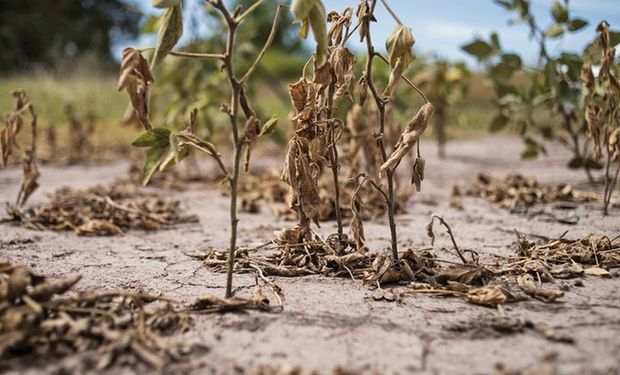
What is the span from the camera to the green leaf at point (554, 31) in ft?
8.71

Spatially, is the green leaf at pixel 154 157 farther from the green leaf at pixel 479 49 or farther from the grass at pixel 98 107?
the grass at pixel 98 107

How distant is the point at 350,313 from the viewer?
1.27 meters

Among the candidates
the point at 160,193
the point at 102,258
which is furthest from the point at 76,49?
the point at 102,258

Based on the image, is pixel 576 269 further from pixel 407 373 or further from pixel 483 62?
pixel 483 62

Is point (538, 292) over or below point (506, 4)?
below

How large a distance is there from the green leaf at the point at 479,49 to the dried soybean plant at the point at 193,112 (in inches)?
62.5

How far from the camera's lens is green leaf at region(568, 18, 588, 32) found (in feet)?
8.32

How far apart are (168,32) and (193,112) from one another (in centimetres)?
20

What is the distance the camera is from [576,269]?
1.50 meters

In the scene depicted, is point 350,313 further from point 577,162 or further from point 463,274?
point 577,162

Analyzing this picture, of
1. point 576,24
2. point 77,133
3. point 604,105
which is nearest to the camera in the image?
point 604,105

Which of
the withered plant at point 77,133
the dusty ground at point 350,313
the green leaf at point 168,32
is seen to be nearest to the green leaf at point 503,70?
the dusty ground at point 350,313

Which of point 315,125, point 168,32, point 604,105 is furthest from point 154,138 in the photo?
point 604,105

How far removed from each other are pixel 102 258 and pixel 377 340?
1047 millimetres
